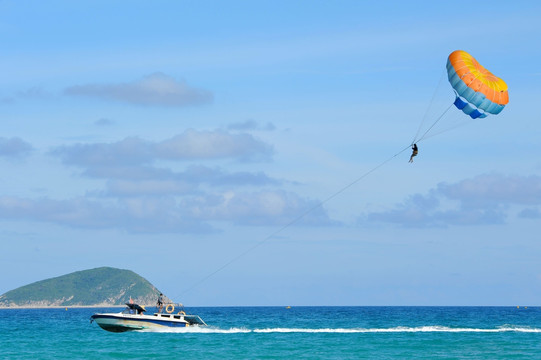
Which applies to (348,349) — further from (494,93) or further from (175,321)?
(494,93)

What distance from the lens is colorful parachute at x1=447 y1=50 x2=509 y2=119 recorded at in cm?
4909

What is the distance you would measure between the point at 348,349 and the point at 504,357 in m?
11.9

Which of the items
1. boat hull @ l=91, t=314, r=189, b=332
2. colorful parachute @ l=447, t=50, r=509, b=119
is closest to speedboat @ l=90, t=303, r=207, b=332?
boat hull @ l=91, t=314, r=189, b=332

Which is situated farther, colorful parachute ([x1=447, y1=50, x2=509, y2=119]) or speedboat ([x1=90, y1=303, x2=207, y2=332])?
speedboat ([x1=90, y1=303, x2=207, y2=332])

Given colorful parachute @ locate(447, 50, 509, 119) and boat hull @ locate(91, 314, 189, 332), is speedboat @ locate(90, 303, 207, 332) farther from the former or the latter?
colorful parachute @ locate(447, 50, 509, 119)

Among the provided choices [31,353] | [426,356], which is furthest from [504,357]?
[31,353]

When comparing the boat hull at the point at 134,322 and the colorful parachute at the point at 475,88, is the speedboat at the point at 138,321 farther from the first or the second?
the colorful parachute at the point at 475,88

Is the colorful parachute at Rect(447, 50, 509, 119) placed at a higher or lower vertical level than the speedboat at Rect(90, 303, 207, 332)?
higher

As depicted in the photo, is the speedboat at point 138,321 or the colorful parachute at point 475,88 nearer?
the colorful parachute at point 475,88

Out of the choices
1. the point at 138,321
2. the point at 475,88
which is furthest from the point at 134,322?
the point at 475,88

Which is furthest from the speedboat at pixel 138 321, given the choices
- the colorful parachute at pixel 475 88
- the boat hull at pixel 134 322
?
the colorful parachute at pixel 475 88

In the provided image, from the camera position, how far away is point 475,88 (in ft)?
161

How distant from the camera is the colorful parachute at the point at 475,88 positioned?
49.1m

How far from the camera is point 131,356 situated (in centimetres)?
5631
